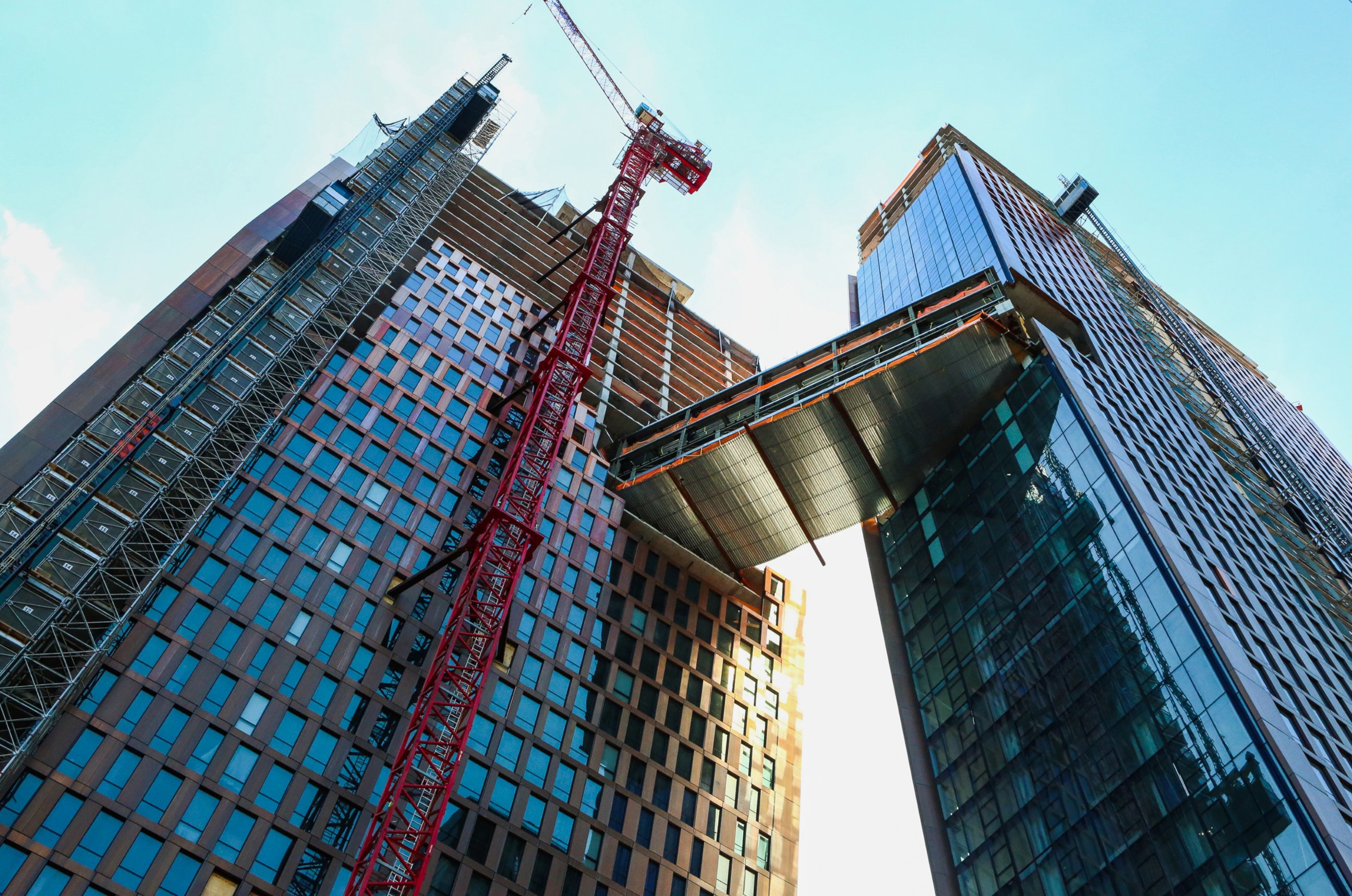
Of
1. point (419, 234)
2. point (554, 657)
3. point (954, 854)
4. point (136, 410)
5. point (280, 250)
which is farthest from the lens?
point (419, 234)

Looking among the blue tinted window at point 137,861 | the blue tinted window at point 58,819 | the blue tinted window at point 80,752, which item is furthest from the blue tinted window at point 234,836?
the blue tinted window at point 80,752

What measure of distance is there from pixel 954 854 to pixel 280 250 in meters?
56.0

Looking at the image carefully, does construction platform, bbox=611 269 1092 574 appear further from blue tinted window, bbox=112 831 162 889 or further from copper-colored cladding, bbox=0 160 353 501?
blue tinted window, bbox=112 831 162 889

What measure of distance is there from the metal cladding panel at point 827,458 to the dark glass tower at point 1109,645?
6.04 ft

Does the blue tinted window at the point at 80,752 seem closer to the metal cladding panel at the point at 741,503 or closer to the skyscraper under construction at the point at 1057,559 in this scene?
the skyscraper under construction at the point at 1057,559

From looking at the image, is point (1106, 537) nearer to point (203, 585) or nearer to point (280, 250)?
point (203, 585)

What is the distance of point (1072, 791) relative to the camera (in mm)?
46531

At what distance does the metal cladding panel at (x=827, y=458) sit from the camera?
208ft

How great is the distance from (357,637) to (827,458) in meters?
33.8

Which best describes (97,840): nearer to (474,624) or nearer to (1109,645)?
(474,624)

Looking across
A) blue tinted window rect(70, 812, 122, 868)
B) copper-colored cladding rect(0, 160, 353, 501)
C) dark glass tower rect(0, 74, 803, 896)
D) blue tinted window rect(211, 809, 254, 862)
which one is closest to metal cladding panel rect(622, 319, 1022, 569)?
dark glass tower rect(0, 74, 803, 896)

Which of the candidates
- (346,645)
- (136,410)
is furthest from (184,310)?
(346,645)

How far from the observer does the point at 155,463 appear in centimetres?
4653

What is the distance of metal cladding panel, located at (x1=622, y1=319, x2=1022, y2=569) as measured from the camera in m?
63.5
